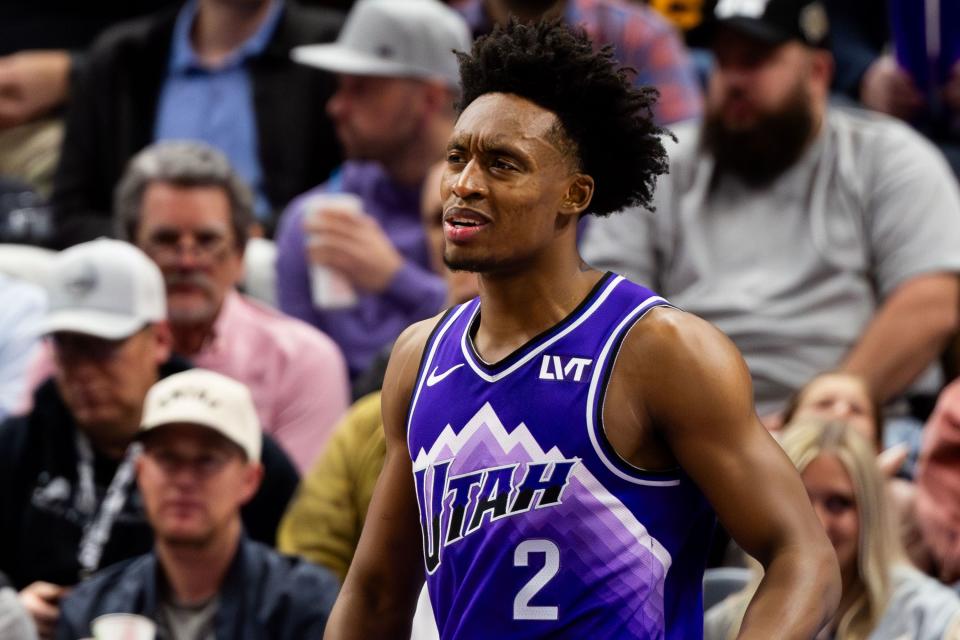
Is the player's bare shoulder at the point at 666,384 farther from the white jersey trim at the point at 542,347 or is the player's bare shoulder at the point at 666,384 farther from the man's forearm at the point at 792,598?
the man's forearm at the point at 792,598

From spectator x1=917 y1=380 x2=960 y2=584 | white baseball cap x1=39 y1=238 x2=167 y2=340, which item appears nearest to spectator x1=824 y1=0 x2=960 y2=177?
spectator x1=917 y1=380 x2=960 y2=584

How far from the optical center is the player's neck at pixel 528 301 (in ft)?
9.30

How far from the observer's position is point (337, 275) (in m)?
5.97

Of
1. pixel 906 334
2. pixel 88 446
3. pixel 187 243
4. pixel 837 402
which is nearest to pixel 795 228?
pixel 906 334

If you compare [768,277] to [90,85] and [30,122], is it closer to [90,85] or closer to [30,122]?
[90,85]

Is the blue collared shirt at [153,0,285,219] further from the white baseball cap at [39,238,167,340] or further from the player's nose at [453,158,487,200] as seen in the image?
the player's nose at [453,158,487,200]

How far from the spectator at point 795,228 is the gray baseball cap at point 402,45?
0.94 m

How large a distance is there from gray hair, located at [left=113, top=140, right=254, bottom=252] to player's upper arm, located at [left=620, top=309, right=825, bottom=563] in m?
3.36

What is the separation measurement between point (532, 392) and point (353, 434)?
2.14 metres

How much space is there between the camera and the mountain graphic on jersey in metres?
2.71

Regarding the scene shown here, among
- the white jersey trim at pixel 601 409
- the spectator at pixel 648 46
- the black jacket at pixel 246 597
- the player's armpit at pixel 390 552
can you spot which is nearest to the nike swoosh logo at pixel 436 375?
the player's armpit at pixel 390 552

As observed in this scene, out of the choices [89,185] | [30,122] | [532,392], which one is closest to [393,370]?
[532,392]

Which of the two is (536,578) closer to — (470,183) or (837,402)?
(470,183)

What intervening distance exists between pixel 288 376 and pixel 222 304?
0.35m
